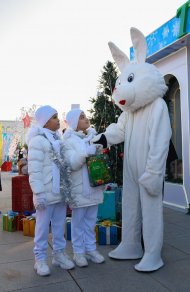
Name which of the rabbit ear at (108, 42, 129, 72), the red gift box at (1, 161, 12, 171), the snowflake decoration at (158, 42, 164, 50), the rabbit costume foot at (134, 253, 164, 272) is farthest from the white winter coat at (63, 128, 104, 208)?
the red gift box at (1, 161, 12, 171)

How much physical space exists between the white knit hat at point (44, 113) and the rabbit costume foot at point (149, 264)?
5.97ft

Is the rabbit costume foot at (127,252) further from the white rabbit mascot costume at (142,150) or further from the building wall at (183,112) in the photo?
the building wall at (183,112)

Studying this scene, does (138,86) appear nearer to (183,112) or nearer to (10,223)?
(10,223)

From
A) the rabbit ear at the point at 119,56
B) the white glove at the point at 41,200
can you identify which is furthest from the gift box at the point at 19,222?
the rabbit ear at the point at 119,56

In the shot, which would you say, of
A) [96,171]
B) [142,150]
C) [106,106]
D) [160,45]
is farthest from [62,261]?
[160,45]

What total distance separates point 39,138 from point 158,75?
1470 millimetres

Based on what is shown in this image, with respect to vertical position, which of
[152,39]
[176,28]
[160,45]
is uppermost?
[152,39]

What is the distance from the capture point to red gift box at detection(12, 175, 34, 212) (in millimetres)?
5773

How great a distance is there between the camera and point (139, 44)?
387 cm

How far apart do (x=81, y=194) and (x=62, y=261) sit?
753 millimetres

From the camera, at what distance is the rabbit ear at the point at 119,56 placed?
4.04m

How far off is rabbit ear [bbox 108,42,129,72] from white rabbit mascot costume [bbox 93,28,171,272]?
163 mm

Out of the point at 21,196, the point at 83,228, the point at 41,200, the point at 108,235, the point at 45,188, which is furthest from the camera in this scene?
the point at 21,196

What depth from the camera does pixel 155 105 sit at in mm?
3514
